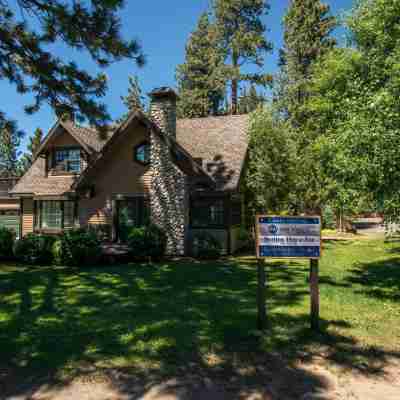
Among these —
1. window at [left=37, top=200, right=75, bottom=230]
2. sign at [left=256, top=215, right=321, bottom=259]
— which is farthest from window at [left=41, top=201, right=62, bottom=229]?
sign at [left=256, top=215, right=321, bottom=259]

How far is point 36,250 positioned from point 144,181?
222 inches

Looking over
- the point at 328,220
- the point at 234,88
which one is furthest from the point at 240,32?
the point at 328,220

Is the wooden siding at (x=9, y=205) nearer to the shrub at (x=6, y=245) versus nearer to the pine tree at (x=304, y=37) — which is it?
the shrub at (x=6, y=245)

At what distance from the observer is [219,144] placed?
19.5 metres

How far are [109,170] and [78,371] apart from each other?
1396 centimetres

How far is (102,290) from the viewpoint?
9602mm

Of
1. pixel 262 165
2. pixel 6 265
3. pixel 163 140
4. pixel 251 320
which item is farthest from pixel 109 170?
pixel 251 320

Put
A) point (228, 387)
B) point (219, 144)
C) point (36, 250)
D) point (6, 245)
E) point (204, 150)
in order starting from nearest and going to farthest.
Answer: point (228, 387)
point (36, 250)
point (6, 245)
point (204, 150)
point (219, 144)

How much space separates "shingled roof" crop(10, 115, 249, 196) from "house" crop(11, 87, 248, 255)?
6 centimetres

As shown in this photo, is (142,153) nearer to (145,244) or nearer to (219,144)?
(219,144)

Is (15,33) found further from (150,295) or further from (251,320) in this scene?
(251,320)

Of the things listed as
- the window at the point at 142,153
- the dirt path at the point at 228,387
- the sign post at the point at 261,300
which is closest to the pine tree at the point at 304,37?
the window at the point at 142,153

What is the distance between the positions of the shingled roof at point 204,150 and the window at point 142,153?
1405mm

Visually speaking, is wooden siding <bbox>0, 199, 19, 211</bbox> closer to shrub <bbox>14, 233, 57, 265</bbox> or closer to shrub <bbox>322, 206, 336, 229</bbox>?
shrub <bbox>14, 233, 57, 265</bbox>
